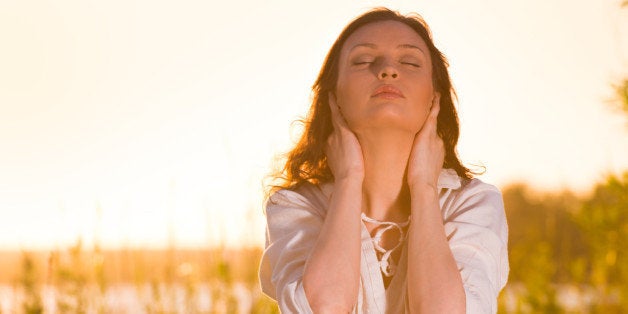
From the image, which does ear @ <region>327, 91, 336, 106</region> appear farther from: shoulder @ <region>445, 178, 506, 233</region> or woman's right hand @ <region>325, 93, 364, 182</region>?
shoulder @ <region>445, 178, 506, 233</region>

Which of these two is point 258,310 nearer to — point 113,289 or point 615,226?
point 113,289

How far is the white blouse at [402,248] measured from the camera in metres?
1.80

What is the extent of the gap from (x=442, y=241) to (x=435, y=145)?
29 centimetres

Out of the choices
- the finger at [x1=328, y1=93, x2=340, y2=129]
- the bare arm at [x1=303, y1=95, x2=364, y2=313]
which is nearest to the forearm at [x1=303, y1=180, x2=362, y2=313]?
the bare arm at [x1=303, y1=95, x2=364, y2=313]

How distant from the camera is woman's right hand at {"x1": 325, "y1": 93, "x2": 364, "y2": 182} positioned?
1.92m

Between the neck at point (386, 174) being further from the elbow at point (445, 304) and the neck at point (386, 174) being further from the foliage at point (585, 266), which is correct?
the foliage at point (585, 266)

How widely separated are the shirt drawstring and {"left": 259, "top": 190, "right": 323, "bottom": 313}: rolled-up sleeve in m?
0.14

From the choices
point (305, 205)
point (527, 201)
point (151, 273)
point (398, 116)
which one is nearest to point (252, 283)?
point (151, 273)

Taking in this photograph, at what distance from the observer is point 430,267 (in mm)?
1742

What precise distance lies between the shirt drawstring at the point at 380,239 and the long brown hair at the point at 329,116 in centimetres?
27

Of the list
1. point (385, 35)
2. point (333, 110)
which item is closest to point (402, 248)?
point (333, 110)

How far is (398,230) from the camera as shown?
198cm

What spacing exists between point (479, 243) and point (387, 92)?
1.35 feet

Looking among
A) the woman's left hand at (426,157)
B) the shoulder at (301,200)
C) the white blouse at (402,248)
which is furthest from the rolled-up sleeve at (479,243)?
the shoulder at (301,200)
